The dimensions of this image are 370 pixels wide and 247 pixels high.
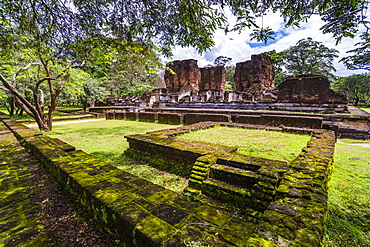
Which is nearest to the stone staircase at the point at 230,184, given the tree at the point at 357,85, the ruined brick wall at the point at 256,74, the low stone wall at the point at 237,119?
the low stone wall at the point at 237,119

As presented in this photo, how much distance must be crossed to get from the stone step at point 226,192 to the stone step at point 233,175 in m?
0.06

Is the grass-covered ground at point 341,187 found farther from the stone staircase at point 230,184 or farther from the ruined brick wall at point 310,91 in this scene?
the ruined brick wall at point 310,91

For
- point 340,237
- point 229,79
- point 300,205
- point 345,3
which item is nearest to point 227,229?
point 300,205

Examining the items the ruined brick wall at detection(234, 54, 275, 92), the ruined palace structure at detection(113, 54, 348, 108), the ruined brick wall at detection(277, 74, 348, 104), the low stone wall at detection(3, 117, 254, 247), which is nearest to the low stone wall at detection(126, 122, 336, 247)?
the low stone wall at detection(3, 117, 254, 247)

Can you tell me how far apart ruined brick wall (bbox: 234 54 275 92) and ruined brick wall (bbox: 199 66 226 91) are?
3.40m

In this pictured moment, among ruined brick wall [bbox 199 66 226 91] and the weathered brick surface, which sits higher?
ruined brick wall [bbox 199 66 226 91]

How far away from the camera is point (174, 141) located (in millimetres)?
3732

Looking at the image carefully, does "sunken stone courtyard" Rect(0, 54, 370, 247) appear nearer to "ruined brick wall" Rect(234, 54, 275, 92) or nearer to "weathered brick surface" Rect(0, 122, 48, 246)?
"weathered brick surface" Rect(0, 122, 48, 246)

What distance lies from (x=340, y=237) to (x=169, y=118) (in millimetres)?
9141

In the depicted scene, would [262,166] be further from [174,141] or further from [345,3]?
[345,3]

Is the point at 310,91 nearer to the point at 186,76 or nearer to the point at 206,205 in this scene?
the point at 206,205

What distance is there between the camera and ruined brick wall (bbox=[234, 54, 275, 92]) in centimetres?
2623

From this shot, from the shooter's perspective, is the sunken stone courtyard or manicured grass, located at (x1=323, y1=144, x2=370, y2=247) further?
manicured grass, located at (x1=323, y1=144, x2=370, y2=247)

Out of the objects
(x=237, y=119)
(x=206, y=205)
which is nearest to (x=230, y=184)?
(x=206, y=205)
